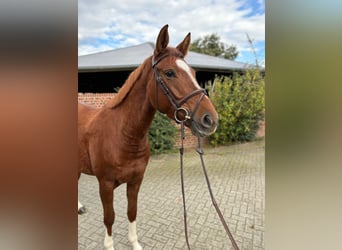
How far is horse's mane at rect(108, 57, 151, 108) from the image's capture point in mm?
1599

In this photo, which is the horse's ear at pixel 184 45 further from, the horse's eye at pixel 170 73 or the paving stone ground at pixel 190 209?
the paving stone ground at pixel 190 209

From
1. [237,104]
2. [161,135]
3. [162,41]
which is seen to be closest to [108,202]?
[162,41]

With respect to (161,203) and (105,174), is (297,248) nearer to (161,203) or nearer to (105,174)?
(105,174)

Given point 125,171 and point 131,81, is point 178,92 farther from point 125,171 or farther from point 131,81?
point 125,171

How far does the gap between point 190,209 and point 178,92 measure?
→ 7.99ft

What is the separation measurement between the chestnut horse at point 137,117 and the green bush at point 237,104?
5.09m

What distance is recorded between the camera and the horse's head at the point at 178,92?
126 cm

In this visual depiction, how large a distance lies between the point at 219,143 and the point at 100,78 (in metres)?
4.50

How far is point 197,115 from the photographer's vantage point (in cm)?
127

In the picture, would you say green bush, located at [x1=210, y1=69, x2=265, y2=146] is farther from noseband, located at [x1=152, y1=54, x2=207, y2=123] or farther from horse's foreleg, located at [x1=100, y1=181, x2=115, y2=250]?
noseband, located at [x1=152, y1=54, x2=207, y2=123]

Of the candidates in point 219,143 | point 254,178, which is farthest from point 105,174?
point 219,143

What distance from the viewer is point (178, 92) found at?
134 cm

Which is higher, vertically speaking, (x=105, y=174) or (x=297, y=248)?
(x=297, y=248)

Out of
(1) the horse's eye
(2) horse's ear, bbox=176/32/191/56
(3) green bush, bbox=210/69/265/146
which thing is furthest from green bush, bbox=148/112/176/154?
(1) the horse's eye
